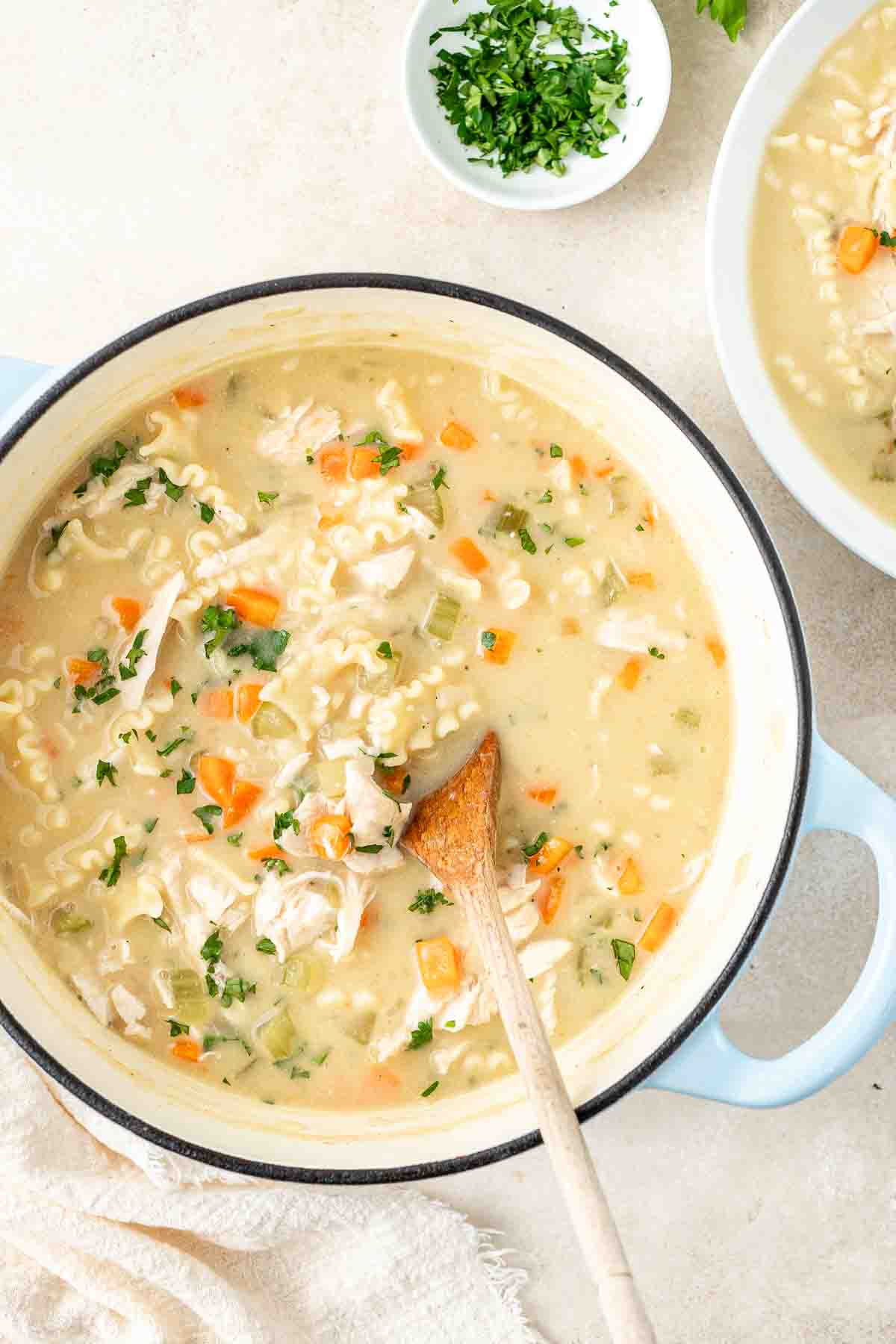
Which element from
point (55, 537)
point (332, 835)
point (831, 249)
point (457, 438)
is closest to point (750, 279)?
point (831, 249)

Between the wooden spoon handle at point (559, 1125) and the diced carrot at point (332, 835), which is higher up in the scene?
the diced carrot at point (332, 835)

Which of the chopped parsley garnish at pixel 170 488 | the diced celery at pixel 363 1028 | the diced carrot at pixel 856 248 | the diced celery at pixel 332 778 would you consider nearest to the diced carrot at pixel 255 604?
the chopped parsley garnish at pixel 170 488

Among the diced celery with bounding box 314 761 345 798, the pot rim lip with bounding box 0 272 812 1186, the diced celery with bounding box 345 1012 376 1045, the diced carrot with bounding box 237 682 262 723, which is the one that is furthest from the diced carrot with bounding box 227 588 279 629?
the diced celery with bounding box 345 1012 376 1045

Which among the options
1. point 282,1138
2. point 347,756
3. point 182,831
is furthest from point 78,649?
point 282,1138

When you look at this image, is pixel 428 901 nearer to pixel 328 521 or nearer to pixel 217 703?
pixel 217 703

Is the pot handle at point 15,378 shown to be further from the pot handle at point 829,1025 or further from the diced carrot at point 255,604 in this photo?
the pot handle at point 829,1025

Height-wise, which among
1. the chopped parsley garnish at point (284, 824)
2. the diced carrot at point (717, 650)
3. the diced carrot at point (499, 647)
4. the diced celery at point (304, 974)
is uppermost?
the diced carrot at point (499, 647)
